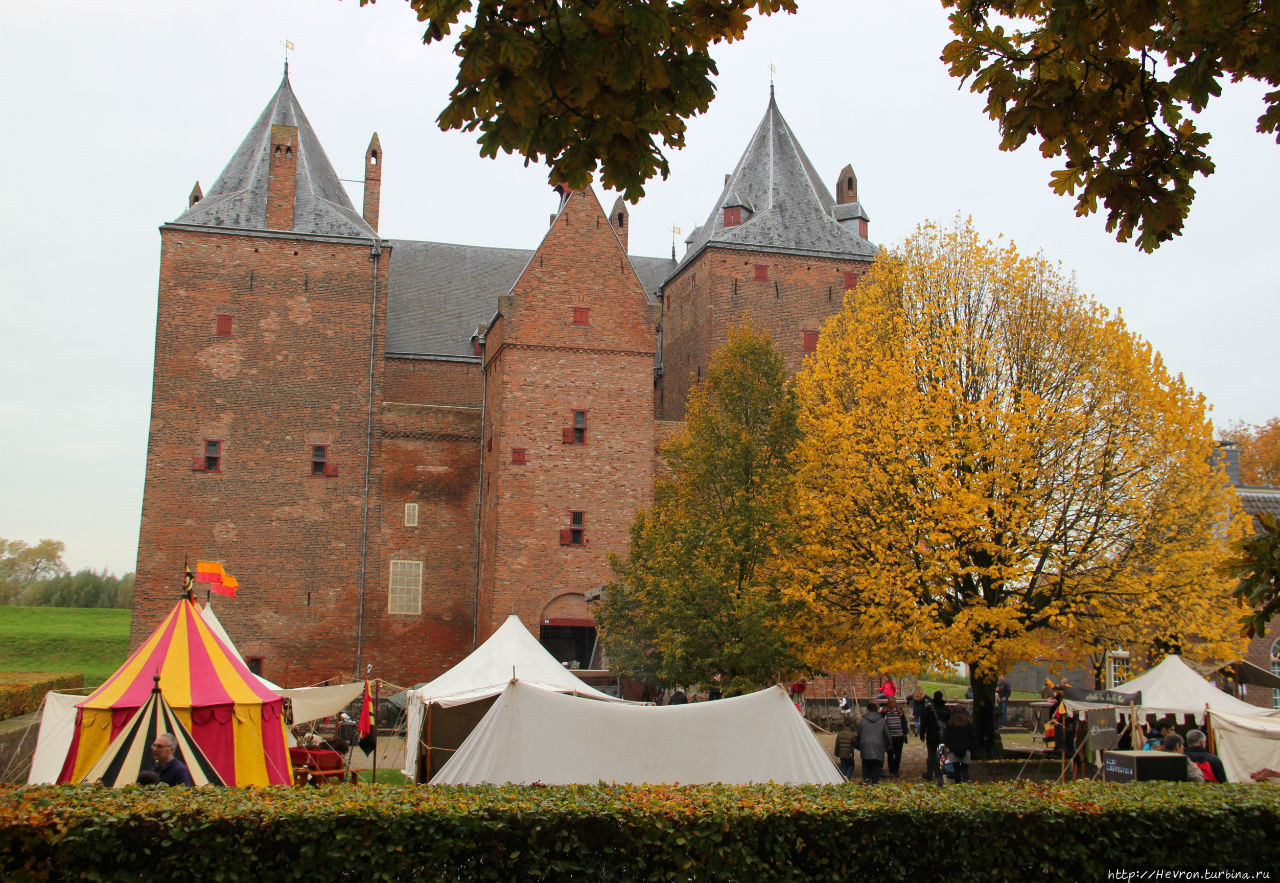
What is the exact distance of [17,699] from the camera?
1041 inches

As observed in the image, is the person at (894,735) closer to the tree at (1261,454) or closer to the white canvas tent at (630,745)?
the white canvas tent at (630,745)

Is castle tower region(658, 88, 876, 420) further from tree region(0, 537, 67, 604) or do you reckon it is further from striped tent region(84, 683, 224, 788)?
tree region(0, 537, 67, 604)

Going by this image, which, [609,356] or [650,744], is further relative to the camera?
[609,356]

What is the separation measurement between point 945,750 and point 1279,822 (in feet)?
26.3

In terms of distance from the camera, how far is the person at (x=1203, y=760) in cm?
1264

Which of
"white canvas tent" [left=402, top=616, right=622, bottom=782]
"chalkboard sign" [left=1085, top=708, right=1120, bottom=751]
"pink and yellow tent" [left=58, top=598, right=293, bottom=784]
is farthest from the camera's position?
"white canvas tent" [left=402, top=616, right=622, bottom=782]

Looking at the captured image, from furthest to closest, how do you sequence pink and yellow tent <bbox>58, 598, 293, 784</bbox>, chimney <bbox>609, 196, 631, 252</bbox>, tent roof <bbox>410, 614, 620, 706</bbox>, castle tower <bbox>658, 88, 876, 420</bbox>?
chimney <bbox>609, 196, 631, 252</bbox> → castle tower <bbox>658, 88, 876, 420</bbox> → tent roof <bbox>410, 614, 620, 706</bbox> → pink and yellow tent <bbox>58, 598, 293, 784</bbox>

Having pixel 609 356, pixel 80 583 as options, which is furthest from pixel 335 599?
pixel 80 583

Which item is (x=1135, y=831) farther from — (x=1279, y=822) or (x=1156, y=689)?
(x=1156, y=689)

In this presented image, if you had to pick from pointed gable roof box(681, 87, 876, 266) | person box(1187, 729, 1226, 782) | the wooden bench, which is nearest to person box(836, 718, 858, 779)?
person box(1187, 729, 1226, 782)

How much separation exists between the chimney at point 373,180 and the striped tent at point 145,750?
2560 cm

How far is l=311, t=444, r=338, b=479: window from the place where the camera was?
3256 cm

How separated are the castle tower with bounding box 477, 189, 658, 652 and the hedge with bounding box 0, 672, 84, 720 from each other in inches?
474

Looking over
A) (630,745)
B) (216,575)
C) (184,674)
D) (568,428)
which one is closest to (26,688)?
(216,575)
